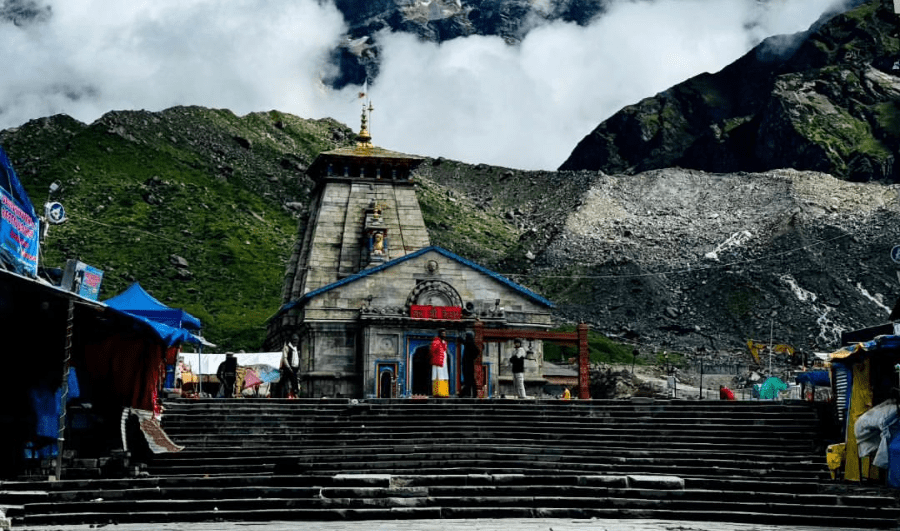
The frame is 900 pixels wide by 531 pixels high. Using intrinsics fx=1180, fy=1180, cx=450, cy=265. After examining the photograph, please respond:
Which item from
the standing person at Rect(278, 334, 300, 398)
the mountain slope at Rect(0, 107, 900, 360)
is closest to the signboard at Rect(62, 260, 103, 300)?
the standing person at Rect(278, 334, 300, 398)

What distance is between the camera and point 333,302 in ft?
136

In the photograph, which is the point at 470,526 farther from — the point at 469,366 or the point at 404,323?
the point at 404,323

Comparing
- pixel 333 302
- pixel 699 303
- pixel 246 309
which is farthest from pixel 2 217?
pixel 699 303

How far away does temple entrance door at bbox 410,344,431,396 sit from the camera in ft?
134

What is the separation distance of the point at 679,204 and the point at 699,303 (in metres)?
38.6

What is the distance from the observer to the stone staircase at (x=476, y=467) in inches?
700

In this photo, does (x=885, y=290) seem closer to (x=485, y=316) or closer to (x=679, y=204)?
(x=679, y=204)

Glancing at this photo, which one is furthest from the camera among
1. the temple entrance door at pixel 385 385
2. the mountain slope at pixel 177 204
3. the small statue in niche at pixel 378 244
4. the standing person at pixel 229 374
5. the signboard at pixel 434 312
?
the mountain slope at pixel 177 204

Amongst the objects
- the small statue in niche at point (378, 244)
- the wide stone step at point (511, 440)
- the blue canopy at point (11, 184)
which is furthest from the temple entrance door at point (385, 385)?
the blue canopy at point (11, 184)

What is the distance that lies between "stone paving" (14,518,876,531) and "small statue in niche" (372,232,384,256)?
29660mm

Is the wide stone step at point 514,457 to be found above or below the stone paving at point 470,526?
above

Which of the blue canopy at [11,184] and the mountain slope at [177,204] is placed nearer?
the blue canopy at [11,184]

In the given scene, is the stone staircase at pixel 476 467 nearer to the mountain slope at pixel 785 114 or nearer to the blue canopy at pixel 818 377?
the blue canopy at pixel 818 377

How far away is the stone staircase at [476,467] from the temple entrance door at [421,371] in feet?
44.4
